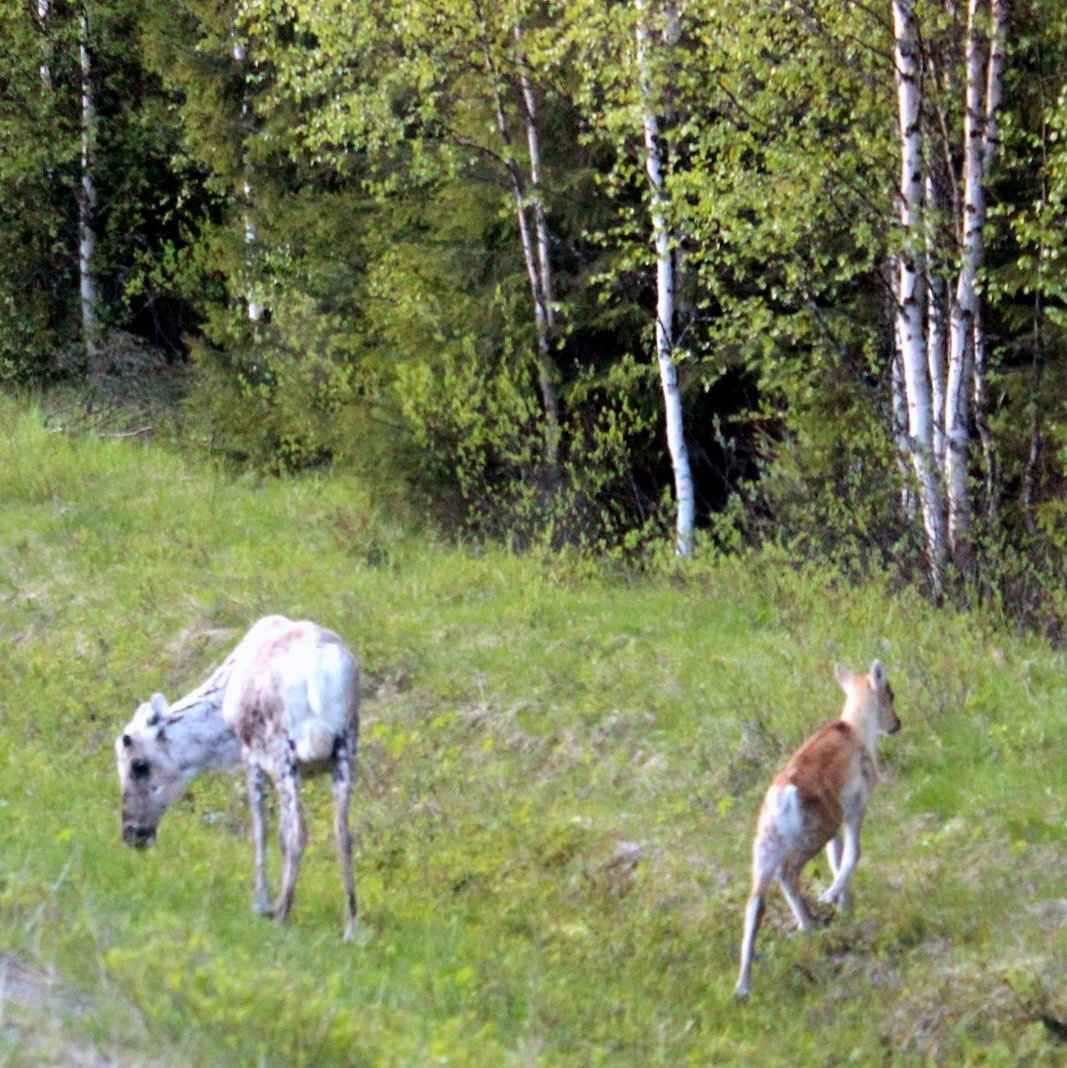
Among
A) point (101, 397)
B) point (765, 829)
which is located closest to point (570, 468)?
point (765, 829)

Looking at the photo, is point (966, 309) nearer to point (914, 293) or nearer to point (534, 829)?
point (914, 293)

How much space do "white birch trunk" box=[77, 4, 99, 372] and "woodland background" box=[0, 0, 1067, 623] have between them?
4.26m

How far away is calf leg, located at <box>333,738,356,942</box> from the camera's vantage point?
8164 mm

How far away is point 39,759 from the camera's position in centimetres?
1155

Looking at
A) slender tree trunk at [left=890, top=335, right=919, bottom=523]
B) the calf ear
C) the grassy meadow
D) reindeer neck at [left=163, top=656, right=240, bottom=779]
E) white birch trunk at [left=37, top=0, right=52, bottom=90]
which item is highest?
white birch trunk at [left=37, top=0, right=52, bottom=90]

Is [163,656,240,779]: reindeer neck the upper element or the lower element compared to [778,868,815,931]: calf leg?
upper

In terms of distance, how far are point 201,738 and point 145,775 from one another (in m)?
0.35

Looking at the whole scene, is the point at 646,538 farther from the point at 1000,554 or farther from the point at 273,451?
the point at 273,451

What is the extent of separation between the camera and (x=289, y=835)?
329 inches

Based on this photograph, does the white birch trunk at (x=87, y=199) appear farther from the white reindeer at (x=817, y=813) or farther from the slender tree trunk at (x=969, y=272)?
the white reindeer at (x=817, y=813)

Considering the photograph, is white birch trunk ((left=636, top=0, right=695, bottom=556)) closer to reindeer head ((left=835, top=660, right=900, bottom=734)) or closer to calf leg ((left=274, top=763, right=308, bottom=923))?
reindeer head ((left=835, top=660, right=900, bottom=734))

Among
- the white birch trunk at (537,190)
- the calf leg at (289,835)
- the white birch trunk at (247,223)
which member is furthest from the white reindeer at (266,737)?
the white birch trunk at (247,223)

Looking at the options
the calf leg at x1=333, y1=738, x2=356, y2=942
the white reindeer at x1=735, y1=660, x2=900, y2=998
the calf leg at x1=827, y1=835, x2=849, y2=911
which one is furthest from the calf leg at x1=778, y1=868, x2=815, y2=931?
the calf leg at x1=333, y1=738, x2=356, y2=942

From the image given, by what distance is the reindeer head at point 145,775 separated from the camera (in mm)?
9250
